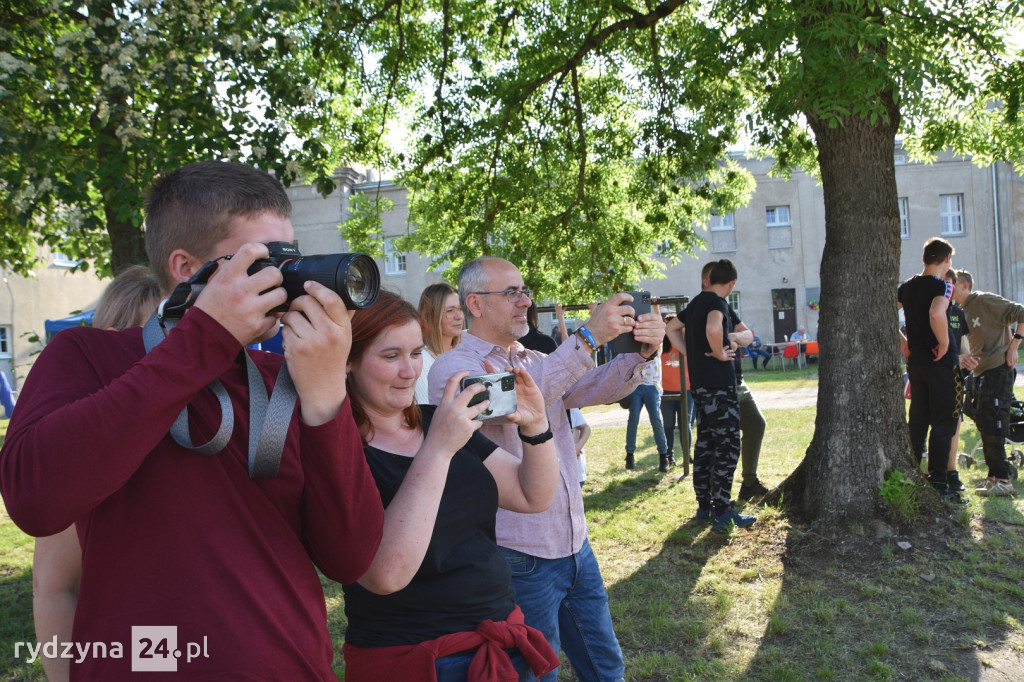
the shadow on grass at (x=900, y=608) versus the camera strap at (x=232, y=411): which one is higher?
the camera strap at (x=232, y=411)

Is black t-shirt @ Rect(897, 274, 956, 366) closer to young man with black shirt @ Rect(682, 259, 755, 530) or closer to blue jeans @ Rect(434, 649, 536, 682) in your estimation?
young man with black shirt @ Rect(682, 259, 755, 530)

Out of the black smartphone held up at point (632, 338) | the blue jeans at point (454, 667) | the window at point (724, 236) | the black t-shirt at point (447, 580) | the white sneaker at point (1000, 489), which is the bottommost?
the white sneaker at point (1000, 489)

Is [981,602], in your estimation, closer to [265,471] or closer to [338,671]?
[338,671]

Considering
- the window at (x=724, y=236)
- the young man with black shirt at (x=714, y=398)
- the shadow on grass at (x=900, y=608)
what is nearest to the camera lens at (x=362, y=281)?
the shadow on grass at (x=900, y=608)

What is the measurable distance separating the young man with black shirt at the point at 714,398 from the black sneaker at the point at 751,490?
2.38 ft

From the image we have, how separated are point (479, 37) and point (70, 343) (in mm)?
7730

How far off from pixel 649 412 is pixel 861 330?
3194mm

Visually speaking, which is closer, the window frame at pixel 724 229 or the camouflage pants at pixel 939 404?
the camouflage pants at pixel 939 404

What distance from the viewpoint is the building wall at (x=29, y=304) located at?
2109 cm

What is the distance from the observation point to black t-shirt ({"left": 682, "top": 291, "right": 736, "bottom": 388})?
5773 mm

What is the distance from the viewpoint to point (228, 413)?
115cm

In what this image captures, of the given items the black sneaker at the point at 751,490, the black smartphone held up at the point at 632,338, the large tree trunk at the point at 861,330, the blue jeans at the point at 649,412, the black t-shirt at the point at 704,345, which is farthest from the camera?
the blue jeans at the point at 649,412

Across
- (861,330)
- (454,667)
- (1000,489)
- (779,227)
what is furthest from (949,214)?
(454,667)

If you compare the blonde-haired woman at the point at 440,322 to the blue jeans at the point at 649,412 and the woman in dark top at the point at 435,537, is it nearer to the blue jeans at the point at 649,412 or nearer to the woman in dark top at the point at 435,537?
the woman in dark top at the point at 435,537
